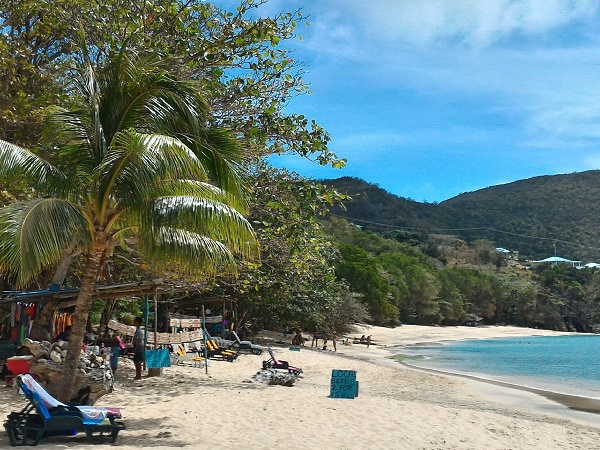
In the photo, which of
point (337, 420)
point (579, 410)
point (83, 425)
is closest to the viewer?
point (83, 425)

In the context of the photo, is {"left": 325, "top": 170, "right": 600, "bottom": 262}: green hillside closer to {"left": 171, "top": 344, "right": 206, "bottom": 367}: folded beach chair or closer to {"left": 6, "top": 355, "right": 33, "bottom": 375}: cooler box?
{"left": 171, "top": 344, "right": 206, "bottom": 367}: folded beach chair

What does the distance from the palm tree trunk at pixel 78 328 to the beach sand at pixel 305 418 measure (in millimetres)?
685

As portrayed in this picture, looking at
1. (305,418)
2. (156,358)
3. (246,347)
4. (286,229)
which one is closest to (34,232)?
(305,418)

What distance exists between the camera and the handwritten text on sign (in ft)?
39.7

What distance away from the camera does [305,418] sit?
9.57 meters

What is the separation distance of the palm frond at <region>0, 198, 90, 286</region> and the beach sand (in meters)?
2.05

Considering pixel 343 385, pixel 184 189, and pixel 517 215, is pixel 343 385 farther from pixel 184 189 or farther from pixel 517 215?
pixel 517 215

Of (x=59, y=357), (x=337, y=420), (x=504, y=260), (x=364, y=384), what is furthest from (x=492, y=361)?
(x=504, y=260)

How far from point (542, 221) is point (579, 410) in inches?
5634

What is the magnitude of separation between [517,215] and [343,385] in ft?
493

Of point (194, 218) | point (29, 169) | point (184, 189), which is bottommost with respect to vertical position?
point (194, 218)

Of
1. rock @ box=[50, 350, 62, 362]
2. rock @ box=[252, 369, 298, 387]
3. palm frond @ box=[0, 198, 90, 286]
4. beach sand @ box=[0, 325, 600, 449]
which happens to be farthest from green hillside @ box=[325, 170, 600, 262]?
palm frond @ box=[0, 198, 90, 286]

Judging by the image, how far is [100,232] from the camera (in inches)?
304

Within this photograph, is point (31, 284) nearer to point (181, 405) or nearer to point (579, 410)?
point (181, 405)
